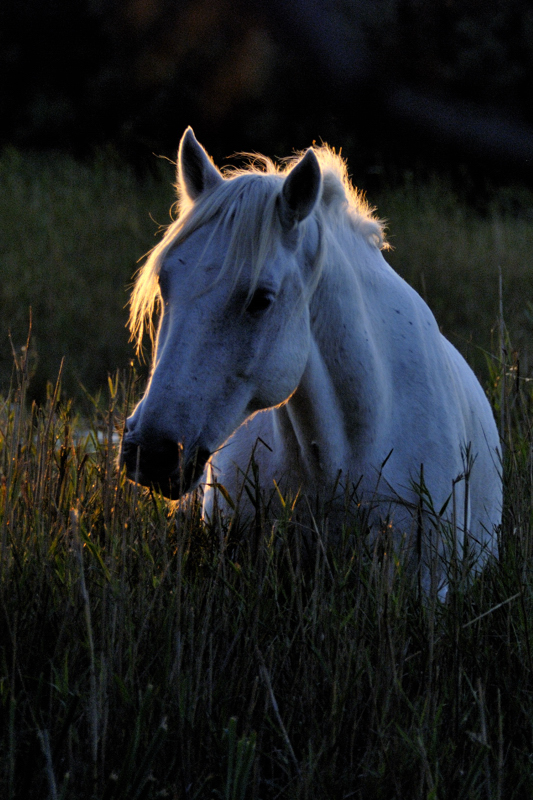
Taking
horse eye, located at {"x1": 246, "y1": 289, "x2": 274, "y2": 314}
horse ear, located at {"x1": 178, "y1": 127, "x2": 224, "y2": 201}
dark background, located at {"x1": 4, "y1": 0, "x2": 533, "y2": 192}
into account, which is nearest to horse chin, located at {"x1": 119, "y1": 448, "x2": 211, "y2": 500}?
horse eye, located at {"x1": 246, "y1": 289, "x2": 274, "y2": 314}

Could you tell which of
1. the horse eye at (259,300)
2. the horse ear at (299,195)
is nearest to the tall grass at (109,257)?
the horse ear at (299,195)

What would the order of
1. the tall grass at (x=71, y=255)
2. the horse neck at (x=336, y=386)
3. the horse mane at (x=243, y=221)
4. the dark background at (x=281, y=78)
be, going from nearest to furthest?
1. the horse mane at (x=243, y=221)
2. the horse neck at (x=336, y=386)
3. the tall grass at (x=71, y=255)
4. the dark background at (x=281, y=78)

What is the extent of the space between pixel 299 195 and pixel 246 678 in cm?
127

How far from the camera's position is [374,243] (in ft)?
9.40

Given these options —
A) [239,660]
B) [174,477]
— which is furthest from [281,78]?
[239,660]

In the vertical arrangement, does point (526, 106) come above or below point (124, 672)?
above

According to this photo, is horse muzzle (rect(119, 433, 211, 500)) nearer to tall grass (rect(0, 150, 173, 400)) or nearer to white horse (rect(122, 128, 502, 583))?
white horse (rect(122, 128, 502, 583))

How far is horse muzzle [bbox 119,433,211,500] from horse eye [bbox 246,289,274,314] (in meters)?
0.39

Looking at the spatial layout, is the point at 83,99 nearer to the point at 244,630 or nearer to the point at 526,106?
the point at 526,106

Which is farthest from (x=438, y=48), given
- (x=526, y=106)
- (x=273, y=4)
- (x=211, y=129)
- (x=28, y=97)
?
(x=28, y=97)

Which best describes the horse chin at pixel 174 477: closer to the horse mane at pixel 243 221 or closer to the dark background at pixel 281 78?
the horse mane at pixel 243 221

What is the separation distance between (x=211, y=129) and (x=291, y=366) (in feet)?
41.4

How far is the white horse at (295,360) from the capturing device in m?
2.09

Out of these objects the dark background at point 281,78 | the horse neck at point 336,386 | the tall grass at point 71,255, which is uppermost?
the dark background at point 281,78
